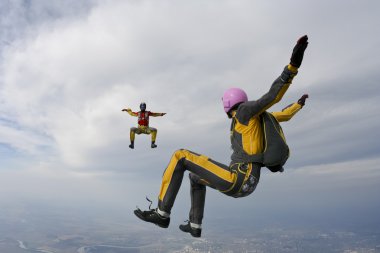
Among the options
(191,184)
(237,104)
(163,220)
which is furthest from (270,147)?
(163,220)

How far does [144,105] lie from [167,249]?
196397 millimetres

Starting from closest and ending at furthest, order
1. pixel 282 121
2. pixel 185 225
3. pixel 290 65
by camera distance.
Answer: pixel 290 65 < pixel 185 225 < pixel 282 121

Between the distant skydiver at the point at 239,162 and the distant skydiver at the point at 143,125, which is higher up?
the distant skydiver at the point at 143,125

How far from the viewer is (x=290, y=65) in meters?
4.12

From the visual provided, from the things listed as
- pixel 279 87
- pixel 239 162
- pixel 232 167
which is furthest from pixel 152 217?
pixel 279 87

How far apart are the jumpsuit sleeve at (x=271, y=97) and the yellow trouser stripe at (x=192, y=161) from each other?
2.99 feet

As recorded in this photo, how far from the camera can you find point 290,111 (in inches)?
227

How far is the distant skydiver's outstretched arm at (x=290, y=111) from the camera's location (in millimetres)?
5711

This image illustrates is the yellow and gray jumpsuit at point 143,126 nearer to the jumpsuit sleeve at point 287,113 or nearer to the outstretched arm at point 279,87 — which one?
the jumpsuit sleeve at point 287,113

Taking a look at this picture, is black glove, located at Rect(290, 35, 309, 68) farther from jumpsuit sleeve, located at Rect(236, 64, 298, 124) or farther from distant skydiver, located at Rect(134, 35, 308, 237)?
distant skydiver, located at Rect(134, 35, 308, 237)

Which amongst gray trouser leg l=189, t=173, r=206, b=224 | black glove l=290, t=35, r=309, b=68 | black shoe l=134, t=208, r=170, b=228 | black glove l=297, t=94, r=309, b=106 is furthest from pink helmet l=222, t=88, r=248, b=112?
black shoe l=134, t=208, r=170, b=228

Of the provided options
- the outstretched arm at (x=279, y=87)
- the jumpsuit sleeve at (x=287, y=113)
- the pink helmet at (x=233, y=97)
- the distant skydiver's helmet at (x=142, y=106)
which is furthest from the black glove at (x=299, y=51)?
the distant skydiver's helmet at (x=142, y=106)

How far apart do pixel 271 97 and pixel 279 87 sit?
18cm

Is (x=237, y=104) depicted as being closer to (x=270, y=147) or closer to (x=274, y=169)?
(x=270, y=147)
